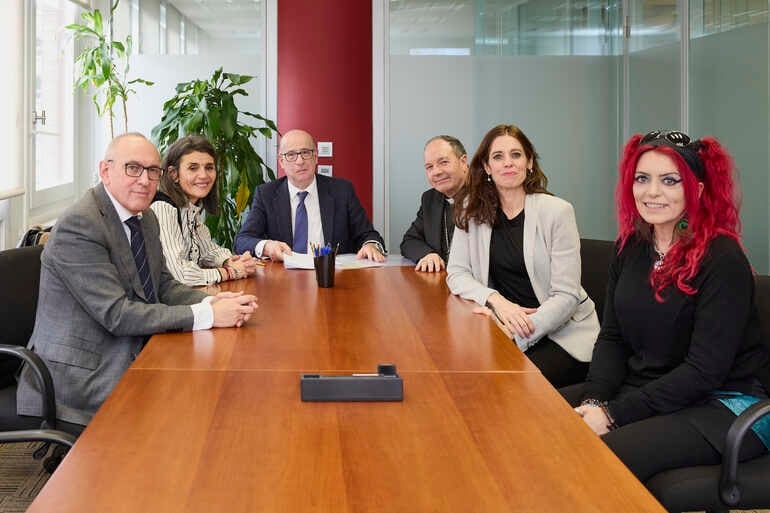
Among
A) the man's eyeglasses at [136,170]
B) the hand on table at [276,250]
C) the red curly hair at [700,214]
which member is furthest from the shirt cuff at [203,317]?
the hand on table at [276,250]

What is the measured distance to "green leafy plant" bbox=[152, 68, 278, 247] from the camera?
19.7 feet

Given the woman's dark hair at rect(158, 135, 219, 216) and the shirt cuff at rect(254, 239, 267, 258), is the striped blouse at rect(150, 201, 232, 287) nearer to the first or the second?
the woman's dark hair at rect(158, 135, 219, 216)

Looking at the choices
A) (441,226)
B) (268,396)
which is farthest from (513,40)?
(268,396)

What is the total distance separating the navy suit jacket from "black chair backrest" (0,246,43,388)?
5.06 ft

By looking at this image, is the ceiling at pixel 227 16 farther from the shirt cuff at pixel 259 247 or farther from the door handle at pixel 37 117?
the shirt cuff at pixel 259 247

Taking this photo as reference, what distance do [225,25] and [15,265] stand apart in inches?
158

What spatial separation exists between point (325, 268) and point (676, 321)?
146 cm

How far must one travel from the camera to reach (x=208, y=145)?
162 inches

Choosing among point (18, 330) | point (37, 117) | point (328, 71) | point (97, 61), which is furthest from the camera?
point (328, 71)

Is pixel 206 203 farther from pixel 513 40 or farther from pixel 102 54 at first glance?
pixel 513 40

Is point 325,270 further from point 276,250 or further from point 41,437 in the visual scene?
point 41,437

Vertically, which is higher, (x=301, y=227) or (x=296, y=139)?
(x=296, y=139)

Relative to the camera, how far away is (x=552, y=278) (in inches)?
126

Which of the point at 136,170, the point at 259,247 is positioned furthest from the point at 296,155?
the point at 136,170
